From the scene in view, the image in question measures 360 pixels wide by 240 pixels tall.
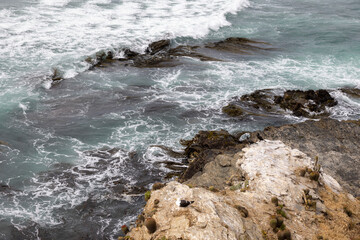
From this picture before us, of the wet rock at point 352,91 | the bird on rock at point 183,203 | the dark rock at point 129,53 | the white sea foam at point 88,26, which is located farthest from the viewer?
the dark rock at point 129,53

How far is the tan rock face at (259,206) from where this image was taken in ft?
28.3

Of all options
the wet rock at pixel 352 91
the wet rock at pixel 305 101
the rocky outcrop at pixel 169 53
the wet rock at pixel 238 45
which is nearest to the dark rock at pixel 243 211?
the wet rock at pixel 305 101

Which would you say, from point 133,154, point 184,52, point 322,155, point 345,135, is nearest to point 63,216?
point 133,154

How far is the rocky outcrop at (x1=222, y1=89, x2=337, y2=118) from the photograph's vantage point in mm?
21922

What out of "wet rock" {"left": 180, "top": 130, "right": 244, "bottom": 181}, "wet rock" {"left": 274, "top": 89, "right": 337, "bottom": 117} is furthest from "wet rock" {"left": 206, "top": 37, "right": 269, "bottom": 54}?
"wet rock" {"left": 180, "top": 130, "right": 244, "bottom": 181}

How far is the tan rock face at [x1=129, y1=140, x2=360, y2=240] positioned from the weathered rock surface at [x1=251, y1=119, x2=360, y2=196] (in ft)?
6.62

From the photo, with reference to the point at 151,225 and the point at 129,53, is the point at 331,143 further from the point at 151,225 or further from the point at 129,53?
the point at 129,53

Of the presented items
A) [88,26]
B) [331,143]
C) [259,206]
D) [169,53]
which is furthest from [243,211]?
[88,26]

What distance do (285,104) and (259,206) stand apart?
1360cm

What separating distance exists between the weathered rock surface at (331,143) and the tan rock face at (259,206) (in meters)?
2.02

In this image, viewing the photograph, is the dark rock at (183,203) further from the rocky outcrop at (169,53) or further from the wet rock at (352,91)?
the rocky outcrop at (169,53)

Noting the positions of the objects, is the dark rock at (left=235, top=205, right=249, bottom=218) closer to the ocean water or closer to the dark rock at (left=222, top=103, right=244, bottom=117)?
the ocean water

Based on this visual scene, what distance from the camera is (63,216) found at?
13.6 m

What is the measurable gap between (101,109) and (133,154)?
5798mm
